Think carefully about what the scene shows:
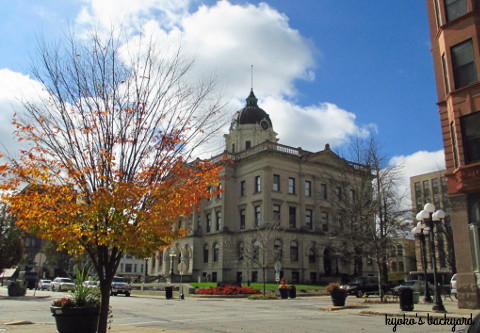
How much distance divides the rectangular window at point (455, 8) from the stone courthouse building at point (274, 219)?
110ft

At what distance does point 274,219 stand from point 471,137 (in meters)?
37.9

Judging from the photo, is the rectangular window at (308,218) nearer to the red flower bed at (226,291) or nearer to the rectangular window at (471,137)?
the red flower bed at (226,291)

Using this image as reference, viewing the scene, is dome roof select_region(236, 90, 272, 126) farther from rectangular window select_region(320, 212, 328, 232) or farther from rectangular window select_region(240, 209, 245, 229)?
rectangular window select_region(320, 212, 328, 232)

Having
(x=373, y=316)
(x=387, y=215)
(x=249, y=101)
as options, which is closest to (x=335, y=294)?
(x=373, y=316)

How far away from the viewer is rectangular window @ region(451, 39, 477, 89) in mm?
19516

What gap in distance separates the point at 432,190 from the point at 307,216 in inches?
1785

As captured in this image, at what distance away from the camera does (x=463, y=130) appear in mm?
19203

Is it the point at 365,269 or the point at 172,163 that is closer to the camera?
the point at 172,163

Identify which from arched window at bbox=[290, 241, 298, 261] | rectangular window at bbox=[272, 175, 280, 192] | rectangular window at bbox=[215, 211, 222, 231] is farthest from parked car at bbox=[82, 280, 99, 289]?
rectangular window at bbox=[215, 211, 222, 231]

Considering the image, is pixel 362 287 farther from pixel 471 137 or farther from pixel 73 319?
pixel 73 319

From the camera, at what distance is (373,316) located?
18.1 m

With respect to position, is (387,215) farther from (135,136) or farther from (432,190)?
(432,190)

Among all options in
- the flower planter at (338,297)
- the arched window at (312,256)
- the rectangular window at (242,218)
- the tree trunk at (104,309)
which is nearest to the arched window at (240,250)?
the rectangular window at (242,218)

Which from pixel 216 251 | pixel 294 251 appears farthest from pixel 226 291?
pixel 216 251
